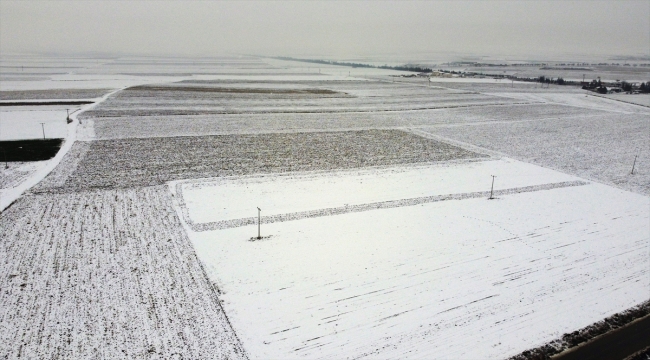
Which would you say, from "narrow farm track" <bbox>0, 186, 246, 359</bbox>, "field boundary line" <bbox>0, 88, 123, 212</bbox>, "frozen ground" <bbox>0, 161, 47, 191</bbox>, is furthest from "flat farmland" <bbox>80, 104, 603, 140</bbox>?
"narrow farm track" <bbox>0, 186, 246, 359</bbox>

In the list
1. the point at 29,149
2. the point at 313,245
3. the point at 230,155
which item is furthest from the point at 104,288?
the point at 29,149

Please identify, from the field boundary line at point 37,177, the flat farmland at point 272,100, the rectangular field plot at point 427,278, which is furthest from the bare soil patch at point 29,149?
the rectangular field plot at point 427,278

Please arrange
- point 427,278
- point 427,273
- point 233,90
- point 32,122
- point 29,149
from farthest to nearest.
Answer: point 233,90, point 32,122, point 29,149, point 427,273, point 427,278

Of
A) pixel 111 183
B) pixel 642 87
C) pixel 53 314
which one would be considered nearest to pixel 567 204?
pixel 53 314

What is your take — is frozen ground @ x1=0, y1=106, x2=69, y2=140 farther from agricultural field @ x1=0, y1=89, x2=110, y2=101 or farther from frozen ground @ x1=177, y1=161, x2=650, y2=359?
frozen ground @ x1=177, y1=161, x2=650, y2=359

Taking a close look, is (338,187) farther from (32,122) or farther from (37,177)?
(32,122)
